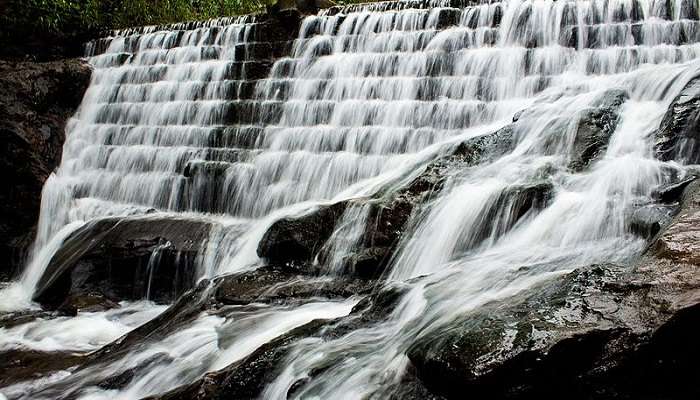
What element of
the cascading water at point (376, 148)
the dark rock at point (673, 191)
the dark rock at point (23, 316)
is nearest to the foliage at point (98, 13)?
the cascading water at point (376, 148)

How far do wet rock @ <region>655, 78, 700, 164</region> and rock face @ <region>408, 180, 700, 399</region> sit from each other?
2639mm

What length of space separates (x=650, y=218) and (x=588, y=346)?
2.29 metres

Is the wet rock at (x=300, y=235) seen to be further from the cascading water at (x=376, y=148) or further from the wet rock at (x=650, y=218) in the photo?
the wet rock at (x=650, y=218)

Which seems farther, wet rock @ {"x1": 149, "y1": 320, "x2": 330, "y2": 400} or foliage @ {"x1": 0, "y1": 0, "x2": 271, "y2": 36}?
foliage @ {"x1": 0, "y1": 0, "x2": 271, "y2": 36}

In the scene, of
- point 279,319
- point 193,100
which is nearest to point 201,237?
point 279,319

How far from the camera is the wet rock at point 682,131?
215 inches

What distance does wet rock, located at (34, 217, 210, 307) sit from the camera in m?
7.65

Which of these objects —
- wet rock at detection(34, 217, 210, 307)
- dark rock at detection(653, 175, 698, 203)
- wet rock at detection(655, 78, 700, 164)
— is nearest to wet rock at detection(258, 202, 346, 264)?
wet rock at detection(34, 217, 210, 307)

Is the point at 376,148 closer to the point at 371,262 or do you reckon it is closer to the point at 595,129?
the point at 371,262

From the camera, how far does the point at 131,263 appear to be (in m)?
7.86

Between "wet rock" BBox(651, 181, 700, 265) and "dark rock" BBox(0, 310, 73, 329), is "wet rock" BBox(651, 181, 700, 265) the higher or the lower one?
the higher one

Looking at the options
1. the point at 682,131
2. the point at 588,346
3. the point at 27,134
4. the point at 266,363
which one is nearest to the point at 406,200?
the point at 682,131

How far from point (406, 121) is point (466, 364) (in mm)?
6058

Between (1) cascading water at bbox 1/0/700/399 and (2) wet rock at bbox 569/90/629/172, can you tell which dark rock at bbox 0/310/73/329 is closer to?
(1) cascading water at bbox 1/0/700/399
